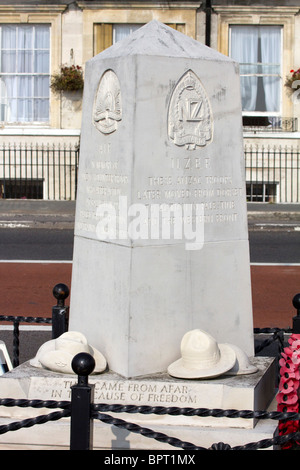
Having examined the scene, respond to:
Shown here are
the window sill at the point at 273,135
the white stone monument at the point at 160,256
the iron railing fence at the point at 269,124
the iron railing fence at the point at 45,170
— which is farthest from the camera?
the iron railing fence at the point at 269,124

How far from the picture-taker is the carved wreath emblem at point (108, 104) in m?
5.79

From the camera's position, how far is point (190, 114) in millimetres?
5840

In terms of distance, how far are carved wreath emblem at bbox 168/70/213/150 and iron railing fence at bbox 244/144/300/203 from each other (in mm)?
17203

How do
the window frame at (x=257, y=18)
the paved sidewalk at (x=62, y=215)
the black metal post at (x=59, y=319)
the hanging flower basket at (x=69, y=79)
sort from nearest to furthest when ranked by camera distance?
the black metal post at (x=59, y=319)
the paved sidewalk at (x=62, y=215)
the hanging flower basket at (x=69, y=79)
the window frame at (x=257, y=18)

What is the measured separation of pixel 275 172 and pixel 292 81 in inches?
102

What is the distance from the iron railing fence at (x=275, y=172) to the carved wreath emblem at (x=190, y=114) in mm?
17203

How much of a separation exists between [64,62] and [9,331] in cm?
1561

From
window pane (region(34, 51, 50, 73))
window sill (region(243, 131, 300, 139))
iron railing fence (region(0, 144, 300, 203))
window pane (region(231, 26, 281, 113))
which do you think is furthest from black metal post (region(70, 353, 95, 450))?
window pane (region(34, 51, 50, 73))

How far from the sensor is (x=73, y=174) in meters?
23.5

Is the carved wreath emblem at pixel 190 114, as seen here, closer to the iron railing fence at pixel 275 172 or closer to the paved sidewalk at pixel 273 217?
the paved sidewalk at pixel 273 217

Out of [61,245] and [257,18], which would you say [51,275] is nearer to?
[61,245]

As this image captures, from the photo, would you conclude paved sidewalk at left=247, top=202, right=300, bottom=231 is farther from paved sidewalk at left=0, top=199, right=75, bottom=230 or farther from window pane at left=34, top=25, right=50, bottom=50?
window pane at left=34, top=25, right=50, bottom=50

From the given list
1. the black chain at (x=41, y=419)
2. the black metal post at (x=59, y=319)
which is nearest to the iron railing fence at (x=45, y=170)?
the black metal post at (x=59, y=319)

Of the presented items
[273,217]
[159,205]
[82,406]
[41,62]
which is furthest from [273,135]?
[82,406]
